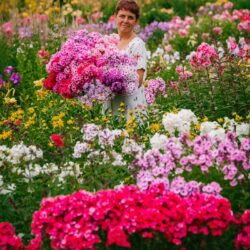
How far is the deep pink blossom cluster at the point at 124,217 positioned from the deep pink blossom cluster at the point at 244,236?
9 centimetres

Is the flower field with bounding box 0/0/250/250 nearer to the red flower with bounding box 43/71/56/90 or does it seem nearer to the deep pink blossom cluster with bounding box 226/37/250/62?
the red flower with bounding box 43/71/56/90

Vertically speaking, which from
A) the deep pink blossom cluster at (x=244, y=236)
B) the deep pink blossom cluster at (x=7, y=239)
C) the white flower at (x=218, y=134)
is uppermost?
the white flower at (x=218, y=134)

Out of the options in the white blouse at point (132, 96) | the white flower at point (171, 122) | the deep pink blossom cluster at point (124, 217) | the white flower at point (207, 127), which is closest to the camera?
the deep pink blossom cluster at point (124, 217)

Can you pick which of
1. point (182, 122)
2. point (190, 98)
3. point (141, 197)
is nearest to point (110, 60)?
point (190, 98)

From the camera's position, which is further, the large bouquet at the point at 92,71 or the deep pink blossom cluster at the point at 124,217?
the large bouquet at the point at 92,71

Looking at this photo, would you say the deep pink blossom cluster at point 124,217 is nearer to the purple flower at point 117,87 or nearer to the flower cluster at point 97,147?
the flower cluster at point 97,147

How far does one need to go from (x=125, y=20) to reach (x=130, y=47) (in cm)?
27

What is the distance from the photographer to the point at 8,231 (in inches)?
159

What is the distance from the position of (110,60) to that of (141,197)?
2.69 metres

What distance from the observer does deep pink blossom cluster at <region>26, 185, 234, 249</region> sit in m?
3.81

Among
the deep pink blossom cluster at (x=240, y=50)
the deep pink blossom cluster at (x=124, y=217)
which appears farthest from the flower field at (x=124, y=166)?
the deep pink blossom cluster at (x=240, y=50)

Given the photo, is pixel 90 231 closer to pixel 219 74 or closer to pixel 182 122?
pixel 182 122

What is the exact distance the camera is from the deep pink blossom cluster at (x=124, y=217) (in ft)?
12.5

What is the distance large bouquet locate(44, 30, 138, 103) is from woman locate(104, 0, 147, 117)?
255 mm
